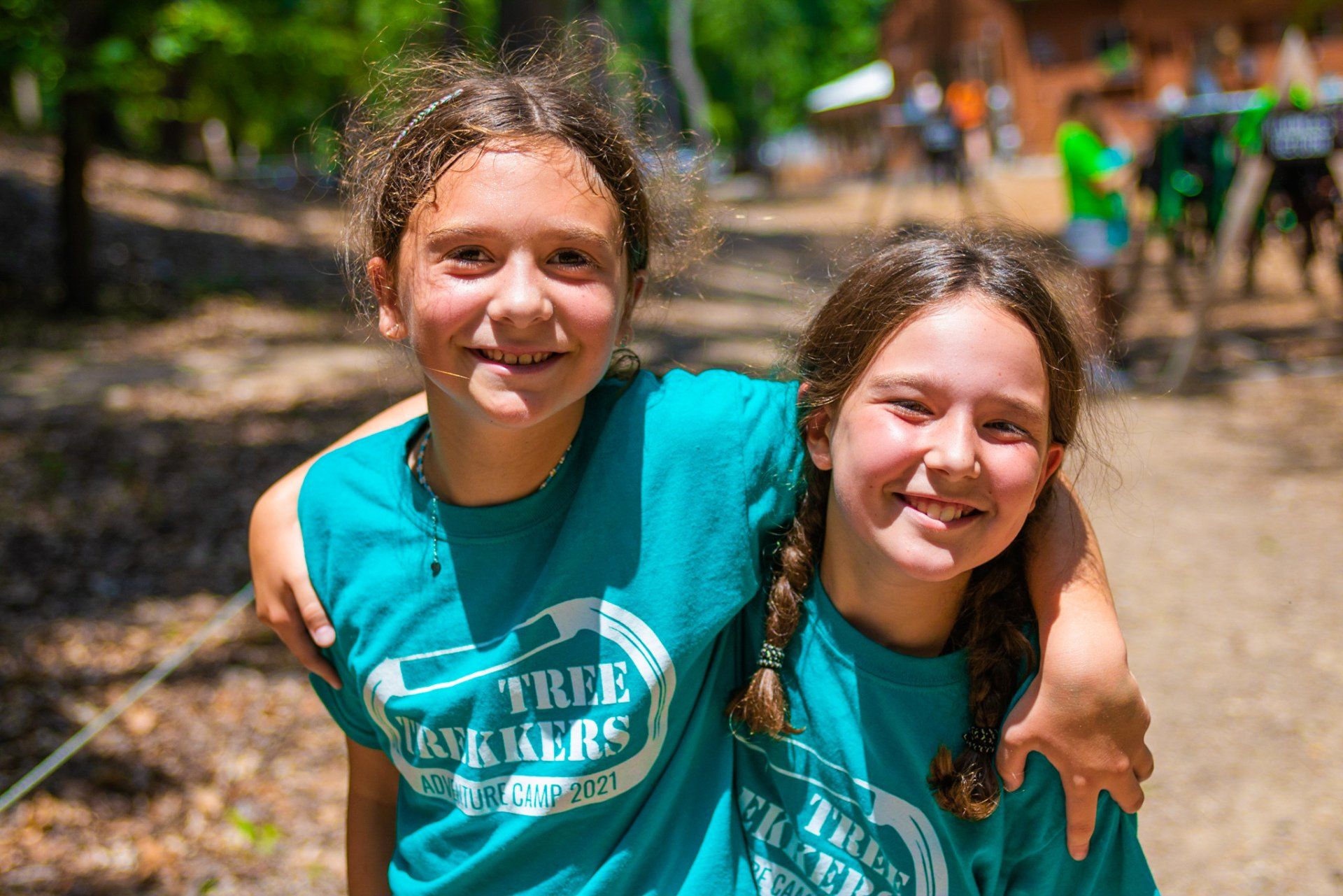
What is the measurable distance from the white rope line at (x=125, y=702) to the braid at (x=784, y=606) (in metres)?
2.12

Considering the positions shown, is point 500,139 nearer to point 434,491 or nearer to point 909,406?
point 434,491

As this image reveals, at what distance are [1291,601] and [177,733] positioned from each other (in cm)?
418

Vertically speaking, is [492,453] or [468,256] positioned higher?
[468,256]

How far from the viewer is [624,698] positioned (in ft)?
4.79

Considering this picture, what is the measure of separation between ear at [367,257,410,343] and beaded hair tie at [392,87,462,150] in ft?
0.56

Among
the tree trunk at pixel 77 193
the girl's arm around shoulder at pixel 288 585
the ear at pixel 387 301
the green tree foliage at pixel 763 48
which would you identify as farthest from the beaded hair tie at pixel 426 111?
the green tree foliage at pixel 763 48

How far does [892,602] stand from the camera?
1.45 meters

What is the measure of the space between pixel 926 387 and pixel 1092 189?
6832 mm

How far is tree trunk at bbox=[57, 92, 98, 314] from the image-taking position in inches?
305

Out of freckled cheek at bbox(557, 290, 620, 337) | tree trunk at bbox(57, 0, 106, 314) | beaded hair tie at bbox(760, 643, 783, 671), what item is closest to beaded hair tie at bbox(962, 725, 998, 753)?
beaded hair tie at bbox(760, 643, 783, 671)

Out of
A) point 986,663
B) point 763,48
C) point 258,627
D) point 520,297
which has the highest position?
point 763,48

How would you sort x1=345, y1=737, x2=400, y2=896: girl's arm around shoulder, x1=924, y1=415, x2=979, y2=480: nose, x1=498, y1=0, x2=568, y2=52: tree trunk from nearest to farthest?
x1=924, y1=415, x2=979, y2=480: nose → x1=345, y1=737, x2=400, y2=896: girl's arm around shoulder → x1=498, y1=0, x2=568, y2=52: tree trunk

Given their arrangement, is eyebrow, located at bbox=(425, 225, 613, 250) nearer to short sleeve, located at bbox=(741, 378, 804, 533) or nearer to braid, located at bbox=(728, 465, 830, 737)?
short sleeve, located at bbox=(741, 378, 804, 533)

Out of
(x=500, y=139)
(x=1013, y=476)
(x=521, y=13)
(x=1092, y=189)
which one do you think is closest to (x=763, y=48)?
(x=1092, y=189)
